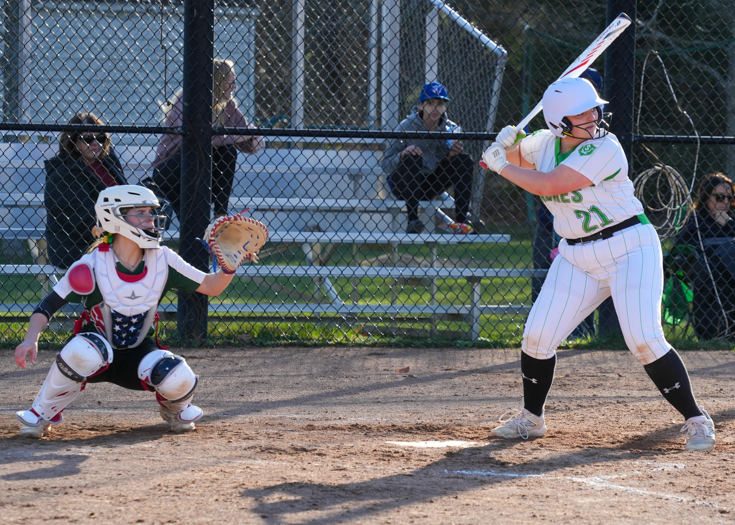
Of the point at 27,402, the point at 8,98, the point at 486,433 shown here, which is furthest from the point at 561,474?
the point at 8,98

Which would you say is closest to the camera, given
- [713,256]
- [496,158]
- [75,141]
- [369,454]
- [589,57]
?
[369,454]

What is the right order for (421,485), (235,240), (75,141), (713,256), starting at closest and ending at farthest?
(421,485), (235,240), (75,141), (713,256)

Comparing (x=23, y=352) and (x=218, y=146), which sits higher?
(x=218, y=146)

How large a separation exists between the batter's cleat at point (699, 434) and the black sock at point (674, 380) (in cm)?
3

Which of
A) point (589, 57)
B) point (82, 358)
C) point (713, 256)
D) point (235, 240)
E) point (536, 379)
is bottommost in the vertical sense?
point (713, 256)

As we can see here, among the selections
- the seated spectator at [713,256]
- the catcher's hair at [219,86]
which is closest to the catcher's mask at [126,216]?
the catcher's hair at [219,86]

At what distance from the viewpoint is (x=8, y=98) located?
7.57 meters

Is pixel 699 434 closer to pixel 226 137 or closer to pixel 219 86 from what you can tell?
pixel 226 137

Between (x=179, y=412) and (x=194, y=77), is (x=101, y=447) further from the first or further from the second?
(x=194, y=77)

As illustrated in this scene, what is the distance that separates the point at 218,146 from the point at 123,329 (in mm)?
2492

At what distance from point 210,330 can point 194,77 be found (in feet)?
5.83

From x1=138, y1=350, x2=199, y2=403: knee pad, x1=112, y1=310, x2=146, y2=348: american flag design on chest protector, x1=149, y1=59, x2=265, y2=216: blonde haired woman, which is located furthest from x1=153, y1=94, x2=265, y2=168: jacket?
x1=138, y1=350, x2=199, y2=403: knee pad

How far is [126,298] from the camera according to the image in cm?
356

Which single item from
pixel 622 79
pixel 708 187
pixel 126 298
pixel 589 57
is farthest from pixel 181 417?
pixel 708 187
